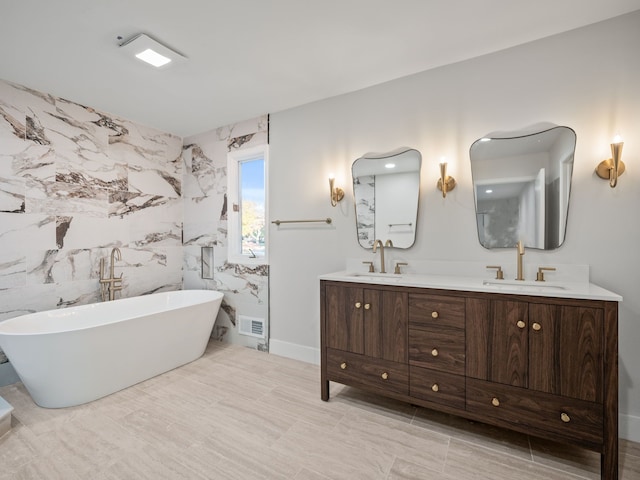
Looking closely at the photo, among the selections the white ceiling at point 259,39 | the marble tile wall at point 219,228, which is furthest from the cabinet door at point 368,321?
the white ceiling at point 259,39

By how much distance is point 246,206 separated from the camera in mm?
3709

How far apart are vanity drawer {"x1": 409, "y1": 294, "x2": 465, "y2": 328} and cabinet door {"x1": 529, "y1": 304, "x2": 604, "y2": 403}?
356 mm

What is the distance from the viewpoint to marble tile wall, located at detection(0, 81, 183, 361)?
2650 mm

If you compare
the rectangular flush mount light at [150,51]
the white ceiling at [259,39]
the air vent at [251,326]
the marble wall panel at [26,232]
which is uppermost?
the white ceiling at [259,39]

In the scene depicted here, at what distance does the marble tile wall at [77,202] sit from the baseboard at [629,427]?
4.27 meters

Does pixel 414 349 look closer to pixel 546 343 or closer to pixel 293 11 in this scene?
pixel 546 343

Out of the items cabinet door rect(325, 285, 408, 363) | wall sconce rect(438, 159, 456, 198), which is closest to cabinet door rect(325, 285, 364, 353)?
cabinet door rect(325, 285, 408, 363)

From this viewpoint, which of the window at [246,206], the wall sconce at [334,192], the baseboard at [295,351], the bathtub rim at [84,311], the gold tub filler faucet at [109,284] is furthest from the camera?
the window at [246,206]

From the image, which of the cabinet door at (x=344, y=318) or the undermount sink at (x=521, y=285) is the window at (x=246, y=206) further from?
the undermount sink at (x=521, y=285)

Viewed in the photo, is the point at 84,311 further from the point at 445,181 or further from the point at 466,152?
the point at 466,152

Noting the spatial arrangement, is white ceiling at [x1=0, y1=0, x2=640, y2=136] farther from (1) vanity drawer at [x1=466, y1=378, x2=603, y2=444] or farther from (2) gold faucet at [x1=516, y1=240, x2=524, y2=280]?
(1) vanity drawer at [x1=466, y1=378, x2=603, y2=444]

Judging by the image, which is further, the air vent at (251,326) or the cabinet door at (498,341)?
the air vent at (251,326)

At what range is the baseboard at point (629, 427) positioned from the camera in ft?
5.98

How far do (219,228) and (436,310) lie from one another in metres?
2.72
